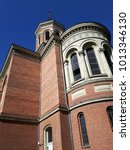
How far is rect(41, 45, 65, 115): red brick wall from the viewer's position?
13.0 meters

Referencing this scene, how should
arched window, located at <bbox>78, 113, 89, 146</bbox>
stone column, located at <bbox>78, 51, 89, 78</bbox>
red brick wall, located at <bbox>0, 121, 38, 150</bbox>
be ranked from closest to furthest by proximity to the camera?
arched window, located at <bbox>78, 113, 89, 146</bbox>
red brick wall, located at <bbox>0, 121, 38, 150</bbox>
stone column, located at <bbox>78, 51, 89, 78</bbox>

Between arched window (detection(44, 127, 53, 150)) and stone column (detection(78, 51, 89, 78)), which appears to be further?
stone column (detection(78, 51, 89, 78))

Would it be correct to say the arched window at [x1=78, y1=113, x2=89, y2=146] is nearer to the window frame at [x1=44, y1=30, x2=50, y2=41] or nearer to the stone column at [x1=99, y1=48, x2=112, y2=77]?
the stone column at [x1=99, y1=48, x2=112, y2=77]

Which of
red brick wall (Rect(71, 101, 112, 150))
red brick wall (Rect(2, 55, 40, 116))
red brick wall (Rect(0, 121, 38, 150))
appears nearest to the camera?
red brick wall (Rect(71, 101, 112, 150))

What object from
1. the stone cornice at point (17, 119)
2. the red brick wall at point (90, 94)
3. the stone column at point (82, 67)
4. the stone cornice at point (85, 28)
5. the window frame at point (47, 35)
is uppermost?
the window frame at point (47, 35)

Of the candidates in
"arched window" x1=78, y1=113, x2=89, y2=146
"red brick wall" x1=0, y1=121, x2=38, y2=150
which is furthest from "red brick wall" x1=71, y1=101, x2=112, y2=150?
"red brick wall" x1=0, y1=121, x2=38, y2=150

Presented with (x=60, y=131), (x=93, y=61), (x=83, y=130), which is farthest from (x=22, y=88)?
(x=83, y=130)

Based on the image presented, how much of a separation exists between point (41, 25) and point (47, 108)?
61.0 feet

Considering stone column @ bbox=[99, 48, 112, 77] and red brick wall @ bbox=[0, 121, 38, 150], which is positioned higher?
stone column @ bbox=[99, 48, 112, 77]

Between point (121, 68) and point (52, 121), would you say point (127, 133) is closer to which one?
point (121, 68)

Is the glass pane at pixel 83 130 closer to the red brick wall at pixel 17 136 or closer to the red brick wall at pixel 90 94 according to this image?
the red brick wall at pixel 90 94

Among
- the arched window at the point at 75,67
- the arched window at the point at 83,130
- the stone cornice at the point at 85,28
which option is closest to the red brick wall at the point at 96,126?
the arched window at the point at 83,130

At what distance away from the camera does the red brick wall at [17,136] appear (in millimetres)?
11656

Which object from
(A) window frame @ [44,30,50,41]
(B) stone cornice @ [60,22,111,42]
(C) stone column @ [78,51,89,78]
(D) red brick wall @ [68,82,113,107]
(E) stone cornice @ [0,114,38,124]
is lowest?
(E) stone cornice @ [0,114,38,124]
